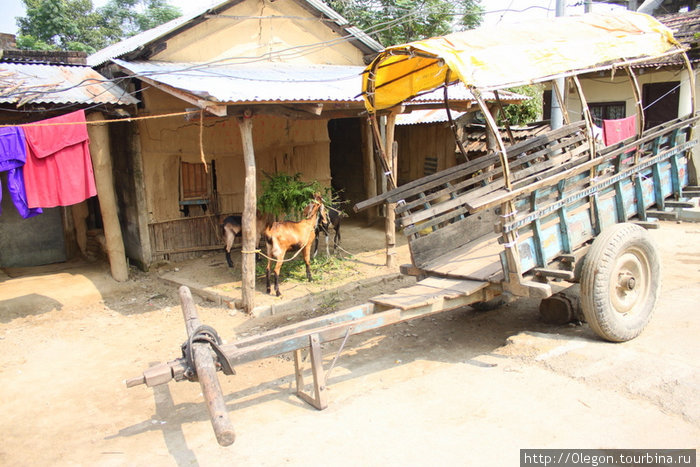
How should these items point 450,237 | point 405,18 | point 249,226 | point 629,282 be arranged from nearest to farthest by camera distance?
point 629,282 → point 450,237 → point 249,226 → point 405,18

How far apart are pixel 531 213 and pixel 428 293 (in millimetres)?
1177

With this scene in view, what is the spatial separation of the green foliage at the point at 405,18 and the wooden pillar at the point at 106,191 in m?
9.28

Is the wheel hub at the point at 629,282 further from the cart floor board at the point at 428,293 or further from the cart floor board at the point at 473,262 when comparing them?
the cart floor board at the point at 428,293

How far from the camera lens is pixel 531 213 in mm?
4879

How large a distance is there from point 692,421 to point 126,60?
9249mm

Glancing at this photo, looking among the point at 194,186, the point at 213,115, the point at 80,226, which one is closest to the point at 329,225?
the point at 194,186

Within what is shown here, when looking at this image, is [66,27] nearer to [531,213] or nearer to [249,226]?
[249,226]

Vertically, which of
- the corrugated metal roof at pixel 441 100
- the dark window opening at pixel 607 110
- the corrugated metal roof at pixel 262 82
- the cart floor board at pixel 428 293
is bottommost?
the cart floor board at pixel 428 293

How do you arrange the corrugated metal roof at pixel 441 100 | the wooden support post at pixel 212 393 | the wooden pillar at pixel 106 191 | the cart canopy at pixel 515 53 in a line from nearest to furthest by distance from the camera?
the wooden support post at pixel 212 393 → the cart canopy at pixel 515 53 → the wooden pillar at pixel 106 191 → the corrugated metal roof at pixel 441 100

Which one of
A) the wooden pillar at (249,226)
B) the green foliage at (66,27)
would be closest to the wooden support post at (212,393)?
the wooden pillar at (249,226)

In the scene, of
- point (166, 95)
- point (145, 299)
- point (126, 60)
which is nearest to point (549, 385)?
point (145, 299)

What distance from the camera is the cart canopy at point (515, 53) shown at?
4.76 meters

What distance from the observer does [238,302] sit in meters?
7.79

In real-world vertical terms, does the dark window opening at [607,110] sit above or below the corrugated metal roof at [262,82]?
below
